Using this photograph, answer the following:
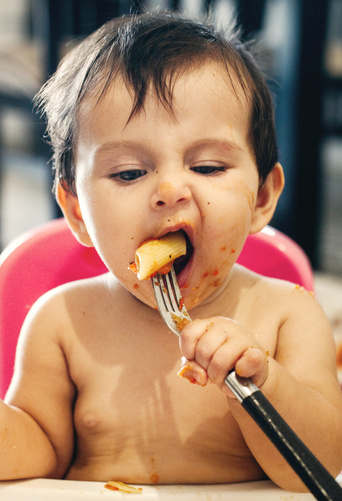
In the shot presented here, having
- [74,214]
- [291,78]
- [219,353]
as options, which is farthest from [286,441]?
[291,78]

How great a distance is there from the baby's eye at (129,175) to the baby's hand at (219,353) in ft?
0.60

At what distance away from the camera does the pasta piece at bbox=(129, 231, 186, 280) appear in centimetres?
60

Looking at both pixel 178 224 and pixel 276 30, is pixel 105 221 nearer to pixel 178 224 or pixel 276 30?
pixel 178 224

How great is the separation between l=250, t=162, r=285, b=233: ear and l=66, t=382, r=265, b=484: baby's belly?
0.72 feet

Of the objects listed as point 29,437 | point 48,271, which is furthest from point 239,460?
point 48,271

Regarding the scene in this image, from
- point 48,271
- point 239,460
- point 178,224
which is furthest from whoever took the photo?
point 48,271

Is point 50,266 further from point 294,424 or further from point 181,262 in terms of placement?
point 294,424

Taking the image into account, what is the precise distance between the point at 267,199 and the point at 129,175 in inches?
8.6

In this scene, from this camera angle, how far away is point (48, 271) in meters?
0.90

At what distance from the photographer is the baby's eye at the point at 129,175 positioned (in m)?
0.65

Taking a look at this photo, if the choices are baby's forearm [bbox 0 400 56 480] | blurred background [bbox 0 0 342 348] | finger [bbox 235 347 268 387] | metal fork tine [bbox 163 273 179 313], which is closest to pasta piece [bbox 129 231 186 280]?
metal fork tine [bbox 163 273 179 313]

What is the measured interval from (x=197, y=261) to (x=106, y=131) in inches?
6.9

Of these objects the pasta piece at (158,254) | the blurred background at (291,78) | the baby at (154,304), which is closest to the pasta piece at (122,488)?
the baby at (154,304)

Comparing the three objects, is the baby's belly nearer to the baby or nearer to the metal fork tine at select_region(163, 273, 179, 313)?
the baby
